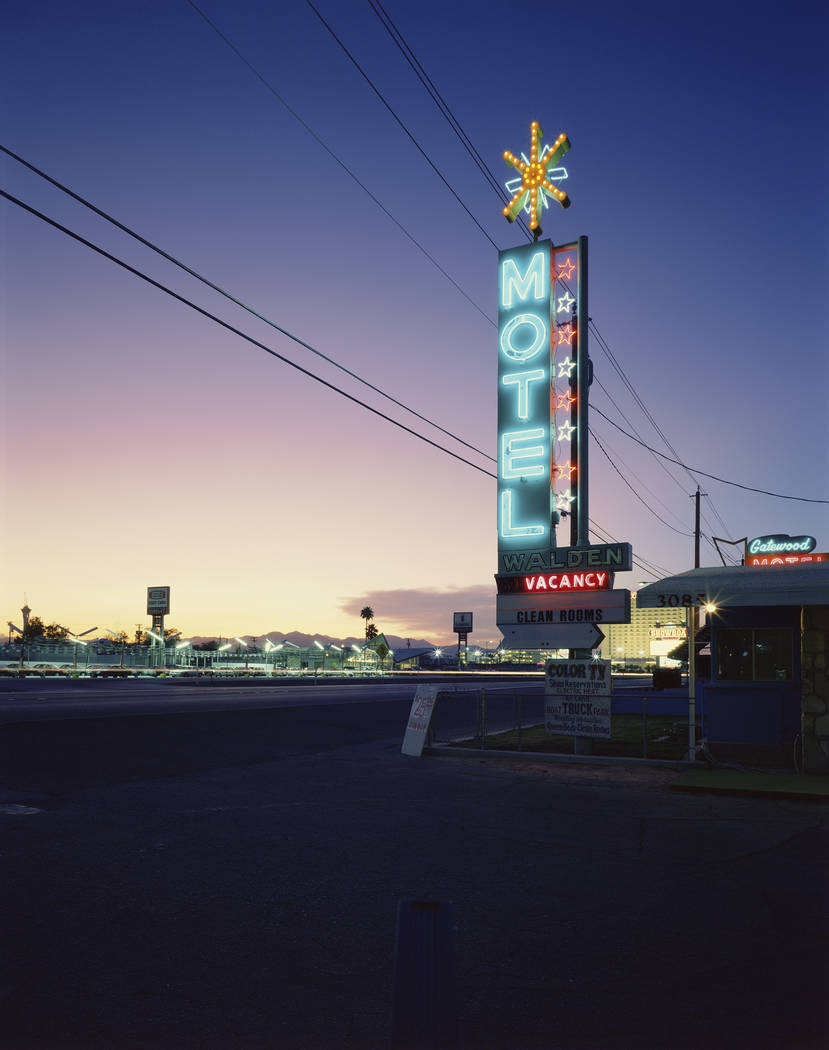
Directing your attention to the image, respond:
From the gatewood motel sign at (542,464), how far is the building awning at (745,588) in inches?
76.7

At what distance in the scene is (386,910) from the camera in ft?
19.5

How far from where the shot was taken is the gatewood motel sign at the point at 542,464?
636 inches

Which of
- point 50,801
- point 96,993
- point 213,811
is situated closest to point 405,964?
point 96,993

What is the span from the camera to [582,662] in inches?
594

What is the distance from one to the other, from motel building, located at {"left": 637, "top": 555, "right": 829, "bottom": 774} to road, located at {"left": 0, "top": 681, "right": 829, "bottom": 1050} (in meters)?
2.91

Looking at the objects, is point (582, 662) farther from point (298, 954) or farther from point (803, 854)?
point (298, 954)

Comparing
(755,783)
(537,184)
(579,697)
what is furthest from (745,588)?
(537,184)

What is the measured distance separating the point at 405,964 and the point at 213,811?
8.08m

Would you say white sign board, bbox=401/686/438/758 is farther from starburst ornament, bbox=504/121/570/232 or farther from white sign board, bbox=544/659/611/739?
starburst ornament, bbox=504/121/570/232

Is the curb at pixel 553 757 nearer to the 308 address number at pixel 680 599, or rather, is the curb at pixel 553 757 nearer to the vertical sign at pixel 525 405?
the 308 address number at pixel 680 599

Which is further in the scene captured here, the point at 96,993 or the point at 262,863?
the point at 262,863

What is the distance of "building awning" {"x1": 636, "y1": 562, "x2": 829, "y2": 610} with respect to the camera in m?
12.2

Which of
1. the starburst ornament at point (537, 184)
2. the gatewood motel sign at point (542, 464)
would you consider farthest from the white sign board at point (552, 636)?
the starburst ornament at point (537, 184)

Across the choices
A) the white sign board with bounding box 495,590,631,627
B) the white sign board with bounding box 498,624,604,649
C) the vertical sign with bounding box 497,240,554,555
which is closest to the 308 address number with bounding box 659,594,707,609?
the white sign board with bounding box 495,590,631,627
